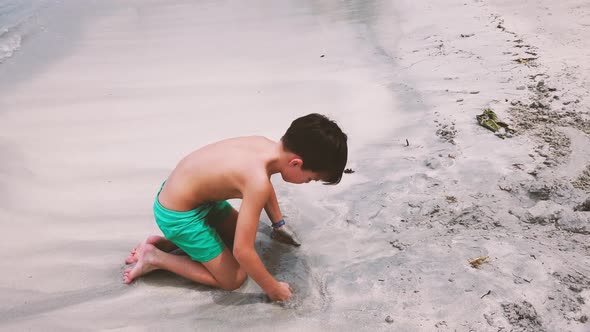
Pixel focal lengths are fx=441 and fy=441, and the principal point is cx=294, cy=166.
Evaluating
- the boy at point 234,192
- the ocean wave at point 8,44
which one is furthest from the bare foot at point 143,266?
the ocean wave at point 8,44

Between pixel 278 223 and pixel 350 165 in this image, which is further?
pixel 350 165

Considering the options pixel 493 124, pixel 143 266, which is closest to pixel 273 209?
pixel 143 266

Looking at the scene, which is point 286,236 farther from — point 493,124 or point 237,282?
point 493,124

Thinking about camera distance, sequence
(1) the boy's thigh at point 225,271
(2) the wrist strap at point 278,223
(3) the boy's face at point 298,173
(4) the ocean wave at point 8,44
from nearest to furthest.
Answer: (3) the boy's face at point 298,173
(1) the boy's thigh at point 225,271
(2) the wrist strap at point 278,223
(4) the ocean wave at point 8,44

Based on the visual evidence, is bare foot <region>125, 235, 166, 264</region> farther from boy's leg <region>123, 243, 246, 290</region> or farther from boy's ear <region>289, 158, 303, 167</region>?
boy's ear <region>289, 158, 303, 167</region>

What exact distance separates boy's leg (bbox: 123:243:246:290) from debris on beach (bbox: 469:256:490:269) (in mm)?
1024

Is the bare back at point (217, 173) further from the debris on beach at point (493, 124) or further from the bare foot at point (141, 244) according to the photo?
the debris on beach at point (493, 124)

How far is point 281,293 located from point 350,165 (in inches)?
45.7

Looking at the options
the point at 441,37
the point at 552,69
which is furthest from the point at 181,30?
the point at 552,69

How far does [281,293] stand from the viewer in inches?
74.5

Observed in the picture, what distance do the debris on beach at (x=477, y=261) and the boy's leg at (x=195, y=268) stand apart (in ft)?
3.36

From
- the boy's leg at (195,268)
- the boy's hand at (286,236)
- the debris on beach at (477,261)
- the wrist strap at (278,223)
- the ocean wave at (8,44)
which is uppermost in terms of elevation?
the ocean wave at (8,44)

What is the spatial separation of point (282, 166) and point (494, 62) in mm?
2715

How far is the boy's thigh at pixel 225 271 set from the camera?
198 centimetres
